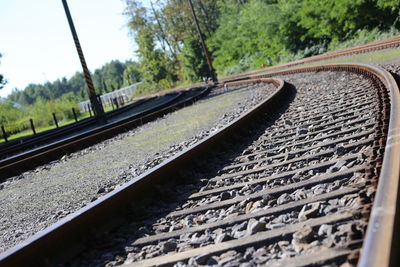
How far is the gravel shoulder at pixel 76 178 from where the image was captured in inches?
180

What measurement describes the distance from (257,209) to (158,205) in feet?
3.31

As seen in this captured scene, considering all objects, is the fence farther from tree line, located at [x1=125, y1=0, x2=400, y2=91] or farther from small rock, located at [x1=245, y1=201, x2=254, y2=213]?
small rock, located at [x1=245, y1=201, x2=254, y2=213]

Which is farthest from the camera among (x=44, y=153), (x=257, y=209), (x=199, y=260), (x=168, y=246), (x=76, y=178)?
(x=44, y=153)

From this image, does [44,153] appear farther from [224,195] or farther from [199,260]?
[199,260]

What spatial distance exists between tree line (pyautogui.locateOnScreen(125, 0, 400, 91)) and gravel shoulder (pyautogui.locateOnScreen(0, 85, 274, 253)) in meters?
20.5

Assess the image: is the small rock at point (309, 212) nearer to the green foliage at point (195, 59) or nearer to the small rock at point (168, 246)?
the small rock at point (168, 246)

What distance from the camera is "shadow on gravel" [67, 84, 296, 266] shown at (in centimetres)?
300

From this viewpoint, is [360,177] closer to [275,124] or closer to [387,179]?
[387,179]

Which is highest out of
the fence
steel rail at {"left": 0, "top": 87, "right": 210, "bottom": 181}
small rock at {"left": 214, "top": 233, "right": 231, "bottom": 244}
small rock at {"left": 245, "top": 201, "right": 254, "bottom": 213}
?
the fence

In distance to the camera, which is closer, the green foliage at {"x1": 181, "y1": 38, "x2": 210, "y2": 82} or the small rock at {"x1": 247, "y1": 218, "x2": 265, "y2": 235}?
the small rock at {"x1": 247, "y1": 218, "x2": 265, "y2": 235}

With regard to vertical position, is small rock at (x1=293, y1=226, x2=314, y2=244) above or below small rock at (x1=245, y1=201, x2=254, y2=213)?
above

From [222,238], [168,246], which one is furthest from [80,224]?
[222,238]

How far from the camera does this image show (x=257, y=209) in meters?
3.11

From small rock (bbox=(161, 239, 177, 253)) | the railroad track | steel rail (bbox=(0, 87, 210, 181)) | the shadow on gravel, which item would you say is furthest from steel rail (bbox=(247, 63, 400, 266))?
steel rail (bbox=(0, 87, 210, 181))
